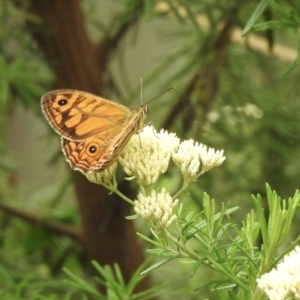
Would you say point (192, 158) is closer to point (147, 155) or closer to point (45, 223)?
point (147, 155)

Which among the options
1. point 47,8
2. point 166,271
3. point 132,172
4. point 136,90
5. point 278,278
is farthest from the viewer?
point 166,271

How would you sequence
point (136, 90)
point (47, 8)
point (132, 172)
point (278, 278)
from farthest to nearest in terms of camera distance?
point (136, 90)
point (47, 8)
point (132, 172)
point (278, 278)

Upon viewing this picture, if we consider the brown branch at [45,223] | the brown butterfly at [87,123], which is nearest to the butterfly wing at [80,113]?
the brown butterfly at [87,123]

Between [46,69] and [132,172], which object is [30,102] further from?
[132,172]

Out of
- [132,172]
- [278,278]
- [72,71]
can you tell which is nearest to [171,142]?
[132,172]

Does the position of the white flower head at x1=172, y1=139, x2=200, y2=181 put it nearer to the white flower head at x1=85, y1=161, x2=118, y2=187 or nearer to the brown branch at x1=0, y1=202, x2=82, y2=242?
the white flower head at x1=85, y1=161, x2=118, y2=187

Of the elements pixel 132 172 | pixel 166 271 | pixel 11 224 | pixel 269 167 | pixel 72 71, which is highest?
pixel 132 172
